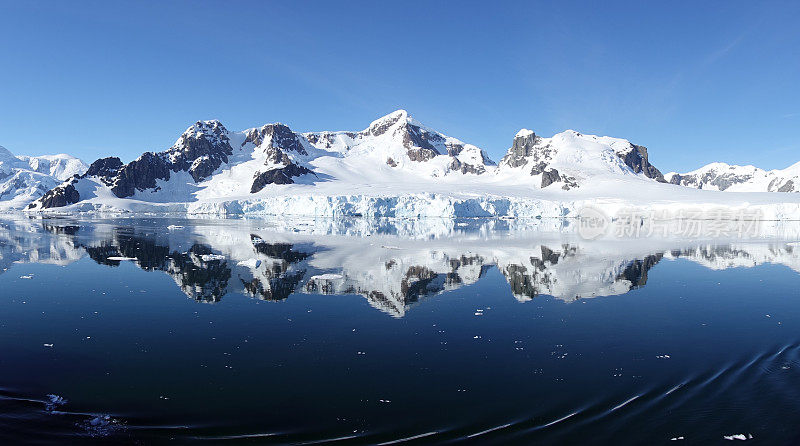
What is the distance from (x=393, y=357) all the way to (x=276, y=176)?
164m

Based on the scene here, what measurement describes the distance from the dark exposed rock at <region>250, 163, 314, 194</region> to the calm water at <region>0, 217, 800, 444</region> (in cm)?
14487

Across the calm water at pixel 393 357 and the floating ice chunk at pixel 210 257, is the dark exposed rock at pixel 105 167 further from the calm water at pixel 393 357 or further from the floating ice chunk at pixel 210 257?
the calm water at pixel 393 357

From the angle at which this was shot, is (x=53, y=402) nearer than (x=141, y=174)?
Yes

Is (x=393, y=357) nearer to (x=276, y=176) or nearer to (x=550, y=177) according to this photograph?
(x=550, y=177)

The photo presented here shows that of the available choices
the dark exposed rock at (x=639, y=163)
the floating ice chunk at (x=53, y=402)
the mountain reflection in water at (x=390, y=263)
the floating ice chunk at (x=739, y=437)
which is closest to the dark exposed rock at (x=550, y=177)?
the dark exposed rock at (x=639, y=163)

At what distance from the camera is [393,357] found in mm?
10250

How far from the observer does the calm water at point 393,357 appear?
717 centimetres

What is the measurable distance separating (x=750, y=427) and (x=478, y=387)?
4.33 meters

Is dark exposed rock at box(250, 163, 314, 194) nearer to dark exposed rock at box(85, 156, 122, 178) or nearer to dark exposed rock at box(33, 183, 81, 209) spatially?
A: dark exposed rock at box(33, 183, 81, 209)

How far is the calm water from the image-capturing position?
717 centimetres

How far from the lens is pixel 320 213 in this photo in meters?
105

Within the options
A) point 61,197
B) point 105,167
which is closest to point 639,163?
point 105,167

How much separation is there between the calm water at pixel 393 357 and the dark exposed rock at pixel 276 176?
145 m

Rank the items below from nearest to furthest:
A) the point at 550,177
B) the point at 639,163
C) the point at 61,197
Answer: the point at 61,197 < the point at 550,177 < the point at 639,163
